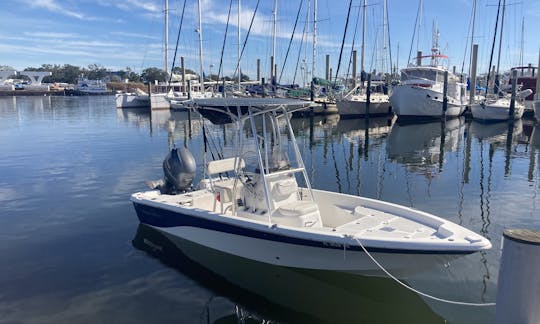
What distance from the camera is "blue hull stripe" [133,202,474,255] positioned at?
6191 millimetres

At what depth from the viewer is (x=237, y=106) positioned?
26.2 ft

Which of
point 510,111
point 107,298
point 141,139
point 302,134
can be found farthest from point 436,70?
point 107,298

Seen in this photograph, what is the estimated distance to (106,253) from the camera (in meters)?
8.62

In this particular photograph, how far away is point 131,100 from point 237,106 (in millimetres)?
56757

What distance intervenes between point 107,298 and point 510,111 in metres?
38.1

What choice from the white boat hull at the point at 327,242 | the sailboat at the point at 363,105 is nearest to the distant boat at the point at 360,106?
the sailboat at the point at 363,105

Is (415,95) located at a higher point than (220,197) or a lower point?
higher

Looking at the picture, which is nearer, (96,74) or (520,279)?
(520,279)

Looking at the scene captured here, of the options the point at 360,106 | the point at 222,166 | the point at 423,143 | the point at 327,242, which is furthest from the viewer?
the point at 360,106

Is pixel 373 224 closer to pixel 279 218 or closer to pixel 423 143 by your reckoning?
pixel 279 218

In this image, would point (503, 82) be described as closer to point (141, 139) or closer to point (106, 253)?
point (141, 139)

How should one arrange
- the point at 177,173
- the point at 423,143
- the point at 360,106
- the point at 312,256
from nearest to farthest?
1. the point at 312,256
2. the point at 177,173
3. the point at 423,143
4. the point at 360,106

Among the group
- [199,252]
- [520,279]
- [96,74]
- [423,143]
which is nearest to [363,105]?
[423,143]

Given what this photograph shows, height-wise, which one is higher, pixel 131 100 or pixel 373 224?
pixel 131 100
